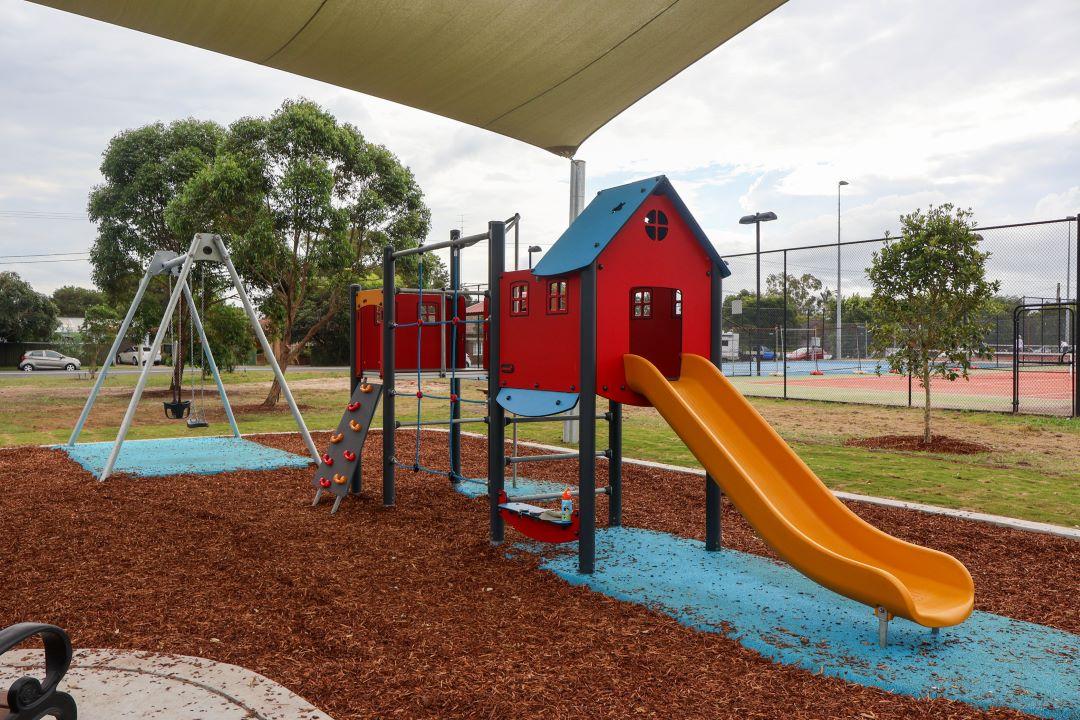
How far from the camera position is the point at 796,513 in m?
4.37

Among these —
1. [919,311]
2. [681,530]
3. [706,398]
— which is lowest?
[681,530]

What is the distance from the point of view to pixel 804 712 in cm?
289

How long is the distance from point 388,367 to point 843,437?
24.0 ft

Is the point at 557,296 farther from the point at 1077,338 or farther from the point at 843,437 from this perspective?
the point at 1077,338

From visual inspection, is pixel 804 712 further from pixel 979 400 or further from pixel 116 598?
pixel 979 400

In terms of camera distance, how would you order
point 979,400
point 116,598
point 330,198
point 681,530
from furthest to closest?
point 979,400 → point 330,198 → point 681,530 → point 116,598

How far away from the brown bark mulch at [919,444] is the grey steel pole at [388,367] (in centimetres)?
652

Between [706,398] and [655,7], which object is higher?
[655,7]

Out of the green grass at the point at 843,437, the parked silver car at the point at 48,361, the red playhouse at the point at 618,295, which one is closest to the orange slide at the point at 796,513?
the red playhouse at the point at 618,295

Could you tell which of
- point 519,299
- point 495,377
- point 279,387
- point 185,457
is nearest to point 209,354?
point 185,457

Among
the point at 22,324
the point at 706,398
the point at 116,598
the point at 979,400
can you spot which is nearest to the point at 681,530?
the point at 706,398

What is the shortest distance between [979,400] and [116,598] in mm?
17386

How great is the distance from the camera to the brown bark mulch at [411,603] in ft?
9.98

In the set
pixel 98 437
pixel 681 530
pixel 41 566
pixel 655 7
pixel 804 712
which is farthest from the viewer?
pixel 98 437
